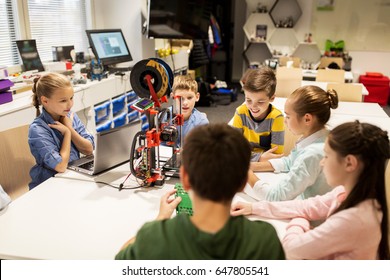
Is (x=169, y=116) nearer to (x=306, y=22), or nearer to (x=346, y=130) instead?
(x=346, y=130)

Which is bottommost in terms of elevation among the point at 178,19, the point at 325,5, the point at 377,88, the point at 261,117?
the point at 377,88

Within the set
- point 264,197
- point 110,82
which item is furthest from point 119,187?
point 110,82

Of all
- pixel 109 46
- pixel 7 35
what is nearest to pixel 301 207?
pixel 7 35

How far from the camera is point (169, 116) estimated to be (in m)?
1.70

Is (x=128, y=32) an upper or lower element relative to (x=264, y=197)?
upper

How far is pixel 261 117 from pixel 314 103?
2.09 ft

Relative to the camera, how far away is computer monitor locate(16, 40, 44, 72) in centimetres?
322

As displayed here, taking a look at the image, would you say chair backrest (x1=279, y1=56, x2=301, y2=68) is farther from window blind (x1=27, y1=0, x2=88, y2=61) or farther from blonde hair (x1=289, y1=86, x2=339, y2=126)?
blonde hair (x1=289, y1=86, x2=339, y2=126)

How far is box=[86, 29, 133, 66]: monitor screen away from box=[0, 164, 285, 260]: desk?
2.49m

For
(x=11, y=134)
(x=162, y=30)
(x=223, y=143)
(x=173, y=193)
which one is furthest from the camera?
(x=162, y=30)

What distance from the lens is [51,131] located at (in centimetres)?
192

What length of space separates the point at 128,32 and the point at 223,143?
4006 millimetres

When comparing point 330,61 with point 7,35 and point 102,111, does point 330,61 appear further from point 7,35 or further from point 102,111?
point 7,35

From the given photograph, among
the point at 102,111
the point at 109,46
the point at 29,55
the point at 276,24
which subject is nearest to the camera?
the point at 29,55
